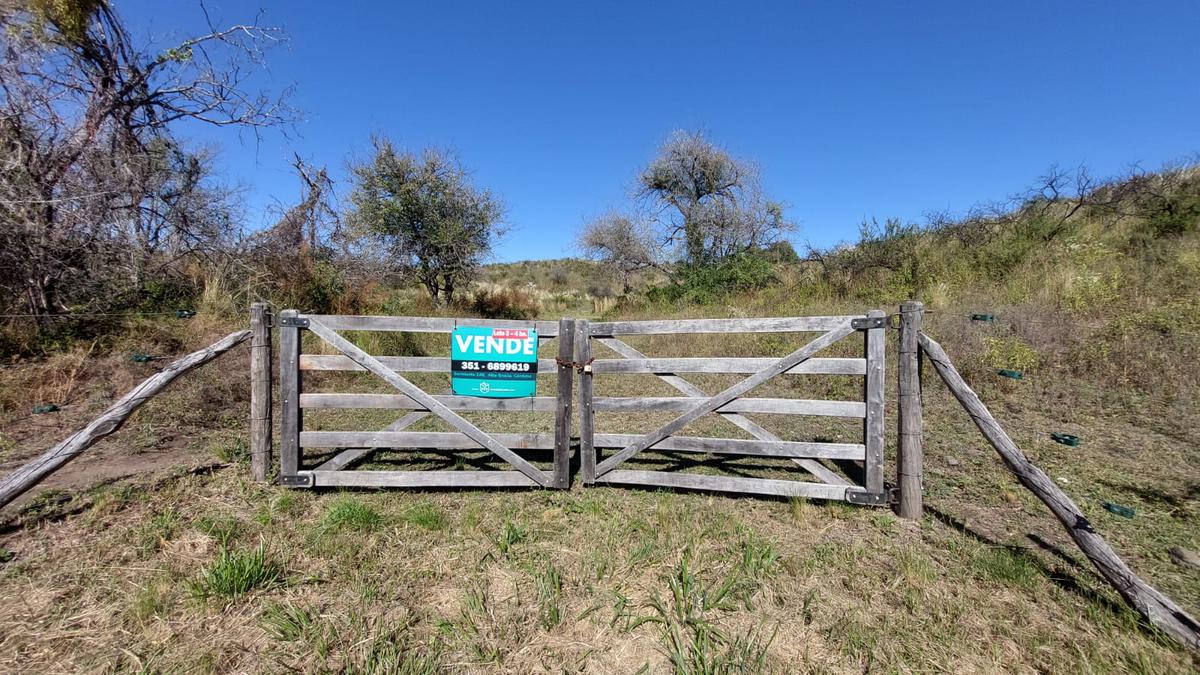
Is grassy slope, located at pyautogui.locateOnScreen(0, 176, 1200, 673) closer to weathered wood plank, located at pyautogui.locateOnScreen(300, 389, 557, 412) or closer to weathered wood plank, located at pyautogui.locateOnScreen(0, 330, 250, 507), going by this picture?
weathered wood plank, located at pyautogui.locateOnScreen(0, 330, 250, 507)

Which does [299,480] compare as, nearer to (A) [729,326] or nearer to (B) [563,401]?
(B) [563,401]

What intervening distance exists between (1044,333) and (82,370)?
1432cm

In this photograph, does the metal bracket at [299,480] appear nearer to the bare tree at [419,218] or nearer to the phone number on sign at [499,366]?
the phone number on sign at [499,366]

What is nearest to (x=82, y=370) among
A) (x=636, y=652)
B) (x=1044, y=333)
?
(x=636, y=652)

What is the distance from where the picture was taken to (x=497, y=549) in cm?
307

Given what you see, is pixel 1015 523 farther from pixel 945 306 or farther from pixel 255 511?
pixel 945 306

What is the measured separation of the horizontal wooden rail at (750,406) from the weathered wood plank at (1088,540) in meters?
0.65

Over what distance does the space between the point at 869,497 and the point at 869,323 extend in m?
1.39

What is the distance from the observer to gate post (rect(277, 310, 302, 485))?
12.8 feet

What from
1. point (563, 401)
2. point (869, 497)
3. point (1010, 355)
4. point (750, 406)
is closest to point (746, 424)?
point (750, 406)

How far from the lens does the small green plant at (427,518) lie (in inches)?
131

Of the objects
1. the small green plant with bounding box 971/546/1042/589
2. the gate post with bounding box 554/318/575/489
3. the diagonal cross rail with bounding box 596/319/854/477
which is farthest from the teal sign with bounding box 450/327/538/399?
the small green plant with bounding box 971/546/1042/589

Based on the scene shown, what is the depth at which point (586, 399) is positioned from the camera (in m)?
3.96

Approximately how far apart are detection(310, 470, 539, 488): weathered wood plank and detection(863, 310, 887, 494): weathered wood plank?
280cm
